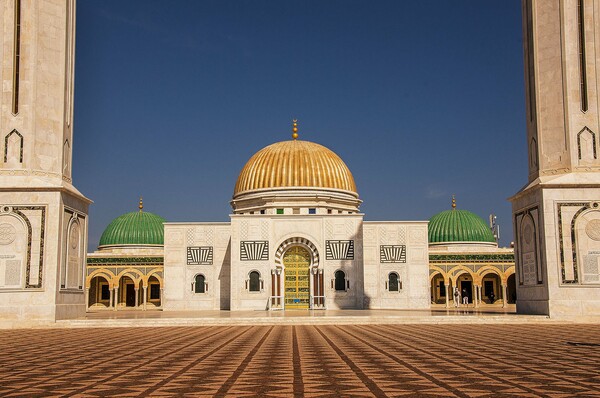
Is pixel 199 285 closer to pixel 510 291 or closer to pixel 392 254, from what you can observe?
pixel 392 254

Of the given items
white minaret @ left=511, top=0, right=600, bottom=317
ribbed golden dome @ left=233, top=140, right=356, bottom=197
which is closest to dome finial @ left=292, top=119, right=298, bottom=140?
ribbed golden dome @ left=233, top=140, right=356, bottom=197

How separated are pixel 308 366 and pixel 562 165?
10896 mm

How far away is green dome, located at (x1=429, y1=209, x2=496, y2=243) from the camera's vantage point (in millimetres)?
34000

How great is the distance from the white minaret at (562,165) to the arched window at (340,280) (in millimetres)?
8144

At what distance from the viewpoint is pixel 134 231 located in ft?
114

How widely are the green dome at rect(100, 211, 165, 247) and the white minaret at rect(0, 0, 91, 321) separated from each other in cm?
1919

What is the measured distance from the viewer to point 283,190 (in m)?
27.2

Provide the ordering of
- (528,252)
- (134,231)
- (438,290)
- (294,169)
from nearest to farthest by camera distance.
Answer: (528,252) → (294,169) → (438,290) → (134,231)

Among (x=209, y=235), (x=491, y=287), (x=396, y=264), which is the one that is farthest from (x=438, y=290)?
(x=209, y=235)

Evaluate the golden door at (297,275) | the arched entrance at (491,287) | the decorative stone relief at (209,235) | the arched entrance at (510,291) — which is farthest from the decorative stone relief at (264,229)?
the arched entrance at (510,291)

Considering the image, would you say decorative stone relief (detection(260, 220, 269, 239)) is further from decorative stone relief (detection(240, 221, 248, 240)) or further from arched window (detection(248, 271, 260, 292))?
arched window (detection(248, 271, 260, 292))

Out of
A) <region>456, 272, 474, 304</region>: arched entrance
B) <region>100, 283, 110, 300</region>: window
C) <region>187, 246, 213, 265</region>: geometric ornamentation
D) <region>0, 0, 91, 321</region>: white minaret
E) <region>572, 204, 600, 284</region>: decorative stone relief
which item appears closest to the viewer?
<region>0, 0, 91, 321</region>: white minaret

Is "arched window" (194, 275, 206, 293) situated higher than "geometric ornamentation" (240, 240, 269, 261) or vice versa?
"geometric ornamentation" (240, 240, 269, 261)

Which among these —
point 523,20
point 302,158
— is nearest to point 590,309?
point 523,20
